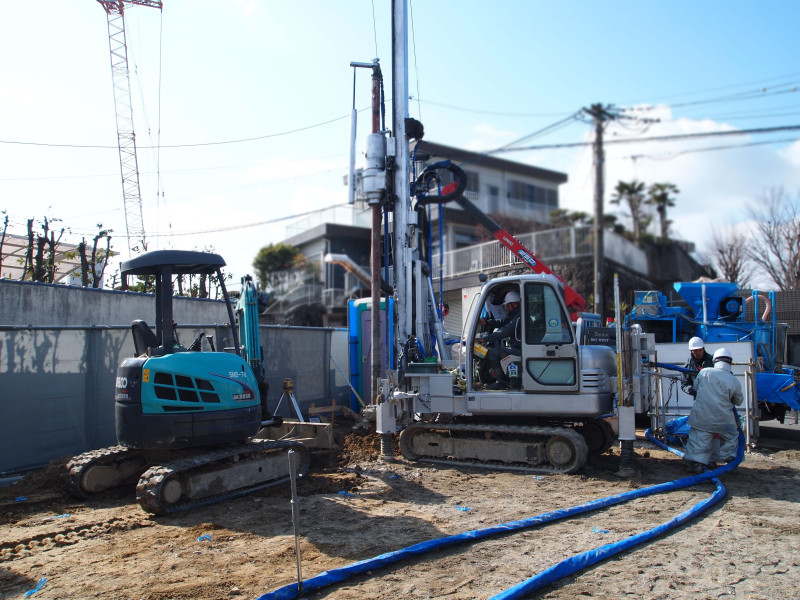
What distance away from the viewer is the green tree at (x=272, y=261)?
34656 millimetres

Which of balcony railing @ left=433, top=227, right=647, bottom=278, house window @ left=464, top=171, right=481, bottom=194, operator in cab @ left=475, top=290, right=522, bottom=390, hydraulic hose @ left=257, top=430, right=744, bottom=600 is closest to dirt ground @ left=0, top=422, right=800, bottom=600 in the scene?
hydraulic hose @ left=257, top=430, right=744, bottom=600

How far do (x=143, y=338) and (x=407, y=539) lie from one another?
3791mm

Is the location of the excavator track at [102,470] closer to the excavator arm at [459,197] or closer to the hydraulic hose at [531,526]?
the hydraulic hose at [531,526]

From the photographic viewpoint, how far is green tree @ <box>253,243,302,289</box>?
114 feet

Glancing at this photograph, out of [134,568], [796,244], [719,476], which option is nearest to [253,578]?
[134,568]

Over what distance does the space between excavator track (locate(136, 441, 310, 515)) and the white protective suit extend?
16.0 ft

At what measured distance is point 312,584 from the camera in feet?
14.2

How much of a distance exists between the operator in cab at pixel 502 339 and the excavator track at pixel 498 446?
2.14ft

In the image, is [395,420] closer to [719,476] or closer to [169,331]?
[169,331]

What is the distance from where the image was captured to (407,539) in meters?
5.46

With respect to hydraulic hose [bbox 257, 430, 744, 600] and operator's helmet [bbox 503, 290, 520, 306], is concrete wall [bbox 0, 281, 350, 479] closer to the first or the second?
operator's helmet [bbox 503, 290, 520, 306]

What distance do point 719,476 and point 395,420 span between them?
4.17m

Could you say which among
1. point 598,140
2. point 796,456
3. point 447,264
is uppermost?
point 598,140

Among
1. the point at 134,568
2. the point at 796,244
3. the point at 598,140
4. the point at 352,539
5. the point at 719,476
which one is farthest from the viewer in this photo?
the point at 796,244
